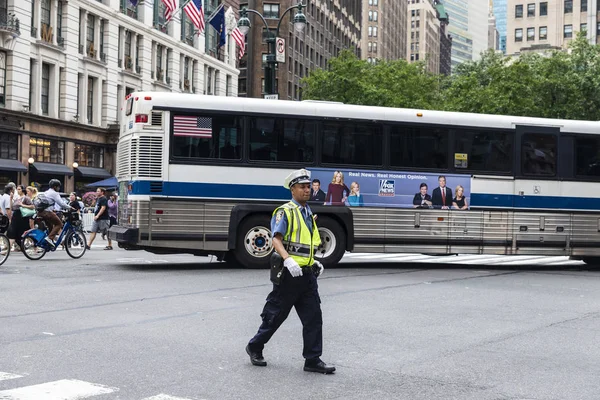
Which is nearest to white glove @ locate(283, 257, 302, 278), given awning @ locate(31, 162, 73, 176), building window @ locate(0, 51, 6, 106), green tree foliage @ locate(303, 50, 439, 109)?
building window @ locate(0, 51, 6, 106)

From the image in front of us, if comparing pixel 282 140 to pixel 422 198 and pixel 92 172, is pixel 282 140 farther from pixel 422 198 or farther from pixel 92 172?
pixel 92 172

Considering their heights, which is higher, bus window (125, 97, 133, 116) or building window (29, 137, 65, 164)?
building window (29, 137, 65, 164)

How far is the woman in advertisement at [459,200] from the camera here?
18109mm

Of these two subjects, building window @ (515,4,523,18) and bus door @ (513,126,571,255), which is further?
building window @ (515,4,523,18)

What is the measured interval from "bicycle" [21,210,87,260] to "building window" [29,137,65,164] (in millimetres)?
26013

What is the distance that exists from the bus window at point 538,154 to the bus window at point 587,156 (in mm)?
576

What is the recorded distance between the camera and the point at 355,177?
57.4 ft

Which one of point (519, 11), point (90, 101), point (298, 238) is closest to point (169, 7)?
point (90, 101)

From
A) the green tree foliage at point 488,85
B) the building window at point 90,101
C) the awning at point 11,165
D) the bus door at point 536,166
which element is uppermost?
the green tree foliage at point 488,85

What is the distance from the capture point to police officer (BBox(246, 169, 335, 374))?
7184 millimetres

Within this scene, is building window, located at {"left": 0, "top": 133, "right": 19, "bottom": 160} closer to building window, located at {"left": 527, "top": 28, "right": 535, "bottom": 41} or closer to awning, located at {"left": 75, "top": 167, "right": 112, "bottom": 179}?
awning, located at {"left": 75, "top": 167, "right": 112, "bottom": 179}

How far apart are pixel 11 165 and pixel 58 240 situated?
25.1 metres

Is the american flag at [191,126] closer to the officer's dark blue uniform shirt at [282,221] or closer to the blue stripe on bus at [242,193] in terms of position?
the blue stripe on bus at [242,193]

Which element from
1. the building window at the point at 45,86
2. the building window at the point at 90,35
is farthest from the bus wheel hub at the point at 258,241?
the building window at the point at 90,35
